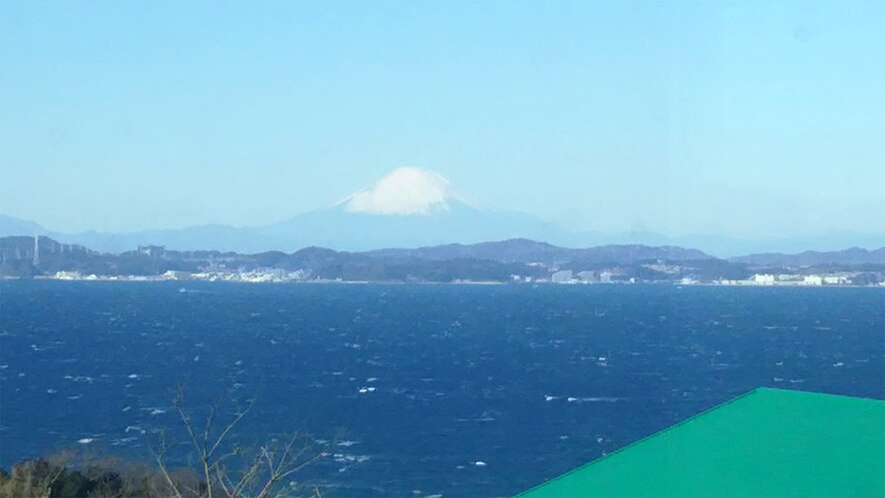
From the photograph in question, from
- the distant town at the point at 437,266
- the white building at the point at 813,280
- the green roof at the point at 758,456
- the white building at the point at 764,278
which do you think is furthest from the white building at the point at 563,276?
the green roof at the point at 758,456

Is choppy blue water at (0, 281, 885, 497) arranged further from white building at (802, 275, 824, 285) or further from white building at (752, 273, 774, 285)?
white building at (752, 273, 774, 285)

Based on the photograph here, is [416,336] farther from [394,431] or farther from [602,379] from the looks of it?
[394,431]

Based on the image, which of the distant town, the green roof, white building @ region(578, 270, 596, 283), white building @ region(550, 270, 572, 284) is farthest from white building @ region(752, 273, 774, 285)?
the green roof

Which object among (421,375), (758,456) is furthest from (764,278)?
(758,456)

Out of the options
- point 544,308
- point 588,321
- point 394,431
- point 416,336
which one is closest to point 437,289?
point 544,308

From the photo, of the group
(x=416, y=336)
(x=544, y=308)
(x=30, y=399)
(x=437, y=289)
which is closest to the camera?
(x=30, y=399)

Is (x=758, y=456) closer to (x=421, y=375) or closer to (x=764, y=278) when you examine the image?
(x=421, y=375)
